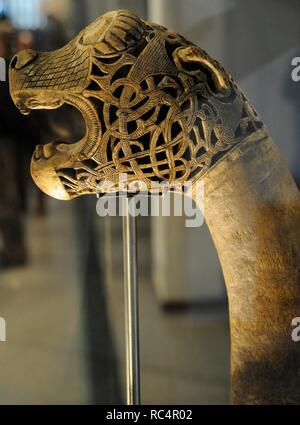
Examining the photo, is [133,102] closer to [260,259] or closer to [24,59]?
[24,59]

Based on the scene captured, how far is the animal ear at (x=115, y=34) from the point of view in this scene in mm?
854

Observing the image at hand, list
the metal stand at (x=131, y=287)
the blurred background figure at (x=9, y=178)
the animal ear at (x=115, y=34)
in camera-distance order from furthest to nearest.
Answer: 1. the blurred background figure at (x=9, y=178)
2. the metal stand at (x=131, y=287)
3. the animal ear at (x=115, y=34)

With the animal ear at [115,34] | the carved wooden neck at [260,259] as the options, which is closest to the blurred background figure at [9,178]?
the animal ear at [115,34]

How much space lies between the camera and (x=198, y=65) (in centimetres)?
89

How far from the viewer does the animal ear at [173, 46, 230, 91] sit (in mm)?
877

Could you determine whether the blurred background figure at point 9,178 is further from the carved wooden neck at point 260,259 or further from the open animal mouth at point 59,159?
the carved wooden neck at point 260,259

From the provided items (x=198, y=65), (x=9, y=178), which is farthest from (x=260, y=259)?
(x=9, y=178)

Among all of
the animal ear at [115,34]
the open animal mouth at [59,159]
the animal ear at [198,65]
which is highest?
the animal ear at [115,34]

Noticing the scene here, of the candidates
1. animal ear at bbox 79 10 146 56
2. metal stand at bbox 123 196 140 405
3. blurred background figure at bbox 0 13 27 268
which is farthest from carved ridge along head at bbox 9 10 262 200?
blurred background figure at bbox 0 13 27 268

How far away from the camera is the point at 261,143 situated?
3.04 ft

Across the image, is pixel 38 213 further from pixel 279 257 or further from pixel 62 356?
pixel 279 257

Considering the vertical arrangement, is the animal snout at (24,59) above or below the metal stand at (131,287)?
above

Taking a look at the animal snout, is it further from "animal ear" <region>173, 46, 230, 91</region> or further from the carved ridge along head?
"animal ear" <region>173, 46, 230, 91</region>

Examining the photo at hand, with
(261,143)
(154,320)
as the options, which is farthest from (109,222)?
(261,143)
